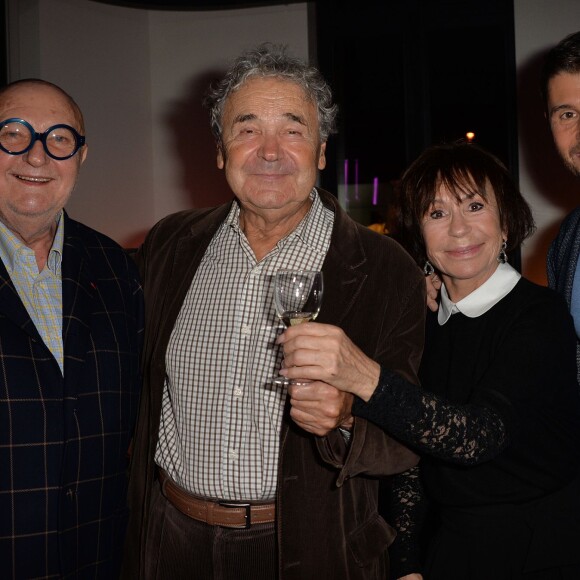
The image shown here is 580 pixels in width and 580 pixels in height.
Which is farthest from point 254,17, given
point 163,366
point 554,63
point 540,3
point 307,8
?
point 163,366

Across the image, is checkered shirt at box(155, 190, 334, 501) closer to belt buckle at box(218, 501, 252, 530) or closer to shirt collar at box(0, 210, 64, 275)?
belt buckle at box(218, 501, 252, 530)

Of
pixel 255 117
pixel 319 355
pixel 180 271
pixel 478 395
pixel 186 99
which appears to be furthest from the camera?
pixel 186 99

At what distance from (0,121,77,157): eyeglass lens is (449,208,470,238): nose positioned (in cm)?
122

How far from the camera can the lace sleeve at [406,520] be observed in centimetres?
211

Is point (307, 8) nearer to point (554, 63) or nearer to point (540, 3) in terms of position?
point (540, 3)

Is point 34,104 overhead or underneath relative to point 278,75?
underneath

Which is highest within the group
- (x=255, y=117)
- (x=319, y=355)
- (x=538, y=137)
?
(x=538, y=137)

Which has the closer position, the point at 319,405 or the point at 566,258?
the point at 319,405

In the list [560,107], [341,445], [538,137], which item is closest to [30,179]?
[341,445]

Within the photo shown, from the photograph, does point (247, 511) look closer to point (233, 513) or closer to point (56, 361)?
point (233, 513)

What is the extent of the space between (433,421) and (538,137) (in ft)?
15.0

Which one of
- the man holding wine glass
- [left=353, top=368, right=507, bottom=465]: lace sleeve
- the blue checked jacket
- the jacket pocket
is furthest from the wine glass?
the blue checked jacket

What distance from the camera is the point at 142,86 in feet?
21.6

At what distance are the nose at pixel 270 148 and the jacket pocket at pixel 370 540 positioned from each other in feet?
3.85
